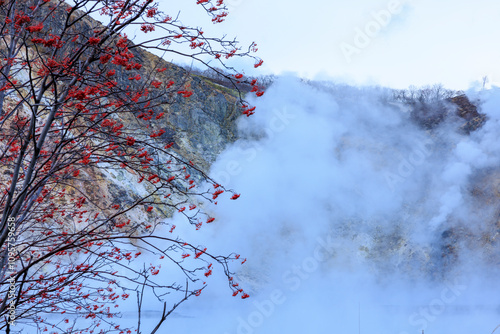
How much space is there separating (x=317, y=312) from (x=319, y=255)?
314cm

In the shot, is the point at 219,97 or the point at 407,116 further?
the point at 407,116

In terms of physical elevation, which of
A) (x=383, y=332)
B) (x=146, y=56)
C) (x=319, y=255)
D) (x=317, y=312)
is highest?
(x=146, y=56)

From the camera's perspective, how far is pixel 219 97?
19781 mm

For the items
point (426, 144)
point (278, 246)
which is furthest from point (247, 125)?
point (426, 144)

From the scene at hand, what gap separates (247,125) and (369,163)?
6.58 m

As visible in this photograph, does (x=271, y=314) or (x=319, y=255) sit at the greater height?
(x=319, y=255)

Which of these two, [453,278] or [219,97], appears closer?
[453,278]

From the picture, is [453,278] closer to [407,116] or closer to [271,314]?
[271,314]

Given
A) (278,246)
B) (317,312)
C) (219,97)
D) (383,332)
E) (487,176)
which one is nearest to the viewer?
(383,332)

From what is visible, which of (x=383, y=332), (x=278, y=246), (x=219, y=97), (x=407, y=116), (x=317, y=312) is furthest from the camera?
(x=407, y=116)

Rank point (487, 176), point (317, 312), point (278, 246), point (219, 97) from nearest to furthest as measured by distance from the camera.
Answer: point (317, 312), point (278, 246), point (487, 176), point (219, 97)

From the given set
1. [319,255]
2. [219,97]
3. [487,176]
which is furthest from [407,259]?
[219,97]

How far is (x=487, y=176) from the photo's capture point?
18.0m

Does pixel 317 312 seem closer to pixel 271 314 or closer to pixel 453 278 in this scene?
pixel 271 314
